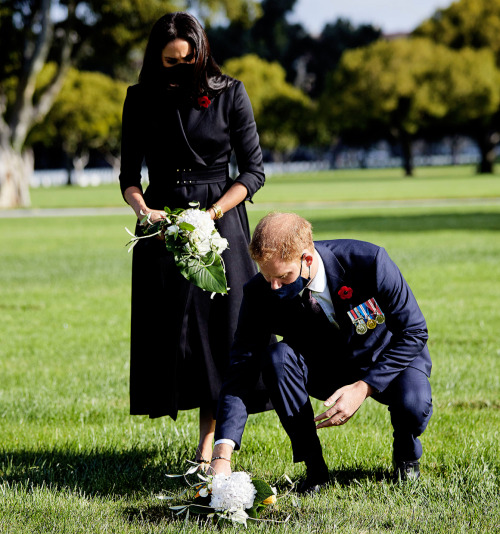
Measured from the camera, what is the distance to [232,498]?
118 inches

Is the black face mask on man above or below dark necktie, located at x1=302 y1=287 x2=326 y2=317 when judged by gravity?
above

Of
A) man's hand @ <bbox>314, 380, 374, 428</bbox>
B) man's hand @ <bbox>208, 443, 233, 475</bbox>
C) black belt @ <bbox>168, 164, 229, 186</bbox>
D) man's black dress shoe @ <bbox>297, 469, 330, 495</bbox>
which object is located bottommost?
man's black dress shoe @ <bbox>297, 469, 330, 495</bbox>

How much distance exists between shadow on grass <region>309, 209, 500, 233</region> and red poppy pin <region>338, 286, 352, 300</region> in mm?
13274

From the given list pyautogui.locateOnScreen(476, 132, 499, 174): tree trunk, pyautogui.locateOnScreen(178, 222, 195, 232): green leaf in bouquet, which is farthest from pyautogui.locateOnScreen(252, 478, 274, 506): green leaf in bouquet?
pyautogui.locateOnScreen(476, 132, 499, 174): tree trunk

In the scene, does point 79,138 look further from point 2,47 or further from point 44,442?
point 44,442

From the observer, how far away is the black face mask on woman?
379cm

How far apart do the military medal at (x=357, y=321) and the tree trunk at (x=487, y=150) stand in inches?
2188

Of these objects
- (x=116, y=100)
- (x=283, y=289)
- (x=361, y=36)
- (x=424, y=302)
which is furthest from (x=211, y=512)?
(x=361, y=36)

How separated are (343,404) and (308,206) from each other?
22.8 metres

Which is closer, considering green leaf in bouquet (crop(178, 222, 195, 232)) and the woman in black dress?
green leaf in bouquet (crop(178, 222, 195, 232))

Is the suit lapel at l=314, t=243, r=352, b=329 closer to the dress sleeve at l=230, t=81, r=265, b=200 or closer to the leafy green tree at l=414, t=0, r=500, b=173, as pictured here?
the dress sleeve at l=230, t=81, r=265, b=200

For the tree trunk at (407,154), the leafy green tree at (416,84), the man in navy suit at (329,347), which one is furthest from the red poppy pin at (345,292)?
the tree trunk at (407,154)

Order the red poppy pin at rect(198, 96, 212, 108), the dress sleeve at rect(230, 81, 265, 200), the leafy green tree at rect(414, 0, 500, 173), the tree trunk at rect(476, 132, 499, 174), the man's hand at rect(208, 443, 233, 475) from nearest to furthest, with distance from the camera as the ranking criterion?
the man's hand at rect(208, 443, 233, 475)
the red poppy pin at rect(198, 96, 212, 108)
the dress sleeve at rect(230, 81, 265, 200)
the leafy green tree at rect(414, 0, 500, 173)
the tree trunk at rect(476, 132, 499, 174)

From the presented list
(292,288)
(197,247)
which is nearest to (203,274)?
(197,247)
